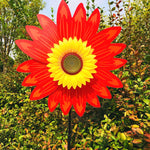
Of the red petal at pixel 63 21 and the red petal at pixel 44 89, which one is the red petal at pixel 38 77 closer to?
the red petal at pixel 44 89

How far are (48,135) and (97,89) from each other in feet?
4.16

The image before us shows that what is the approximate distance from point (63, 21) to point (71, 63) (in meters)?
0.24

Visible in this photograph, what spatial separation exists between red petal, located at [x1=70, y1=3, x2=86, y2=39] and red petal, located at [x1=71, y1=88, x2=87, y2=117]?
298 millimetres

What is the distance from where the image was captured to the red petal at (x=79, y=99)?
724mm

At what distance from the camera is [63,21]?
71cm

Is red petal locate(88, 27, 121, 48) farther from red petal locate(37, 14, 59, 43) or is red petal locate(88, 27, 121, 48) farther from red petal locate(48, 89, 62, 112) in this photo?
red petal locate(48, 89, 62, 112)

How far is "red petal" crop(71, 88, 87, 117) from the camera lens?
28.5 inches

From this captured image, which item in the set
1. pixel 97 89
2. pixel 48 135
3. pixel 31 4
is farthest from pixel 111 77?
pixel 31 4

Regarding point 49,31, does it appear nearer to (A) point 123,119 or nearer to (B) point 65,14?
(B) point 65,14

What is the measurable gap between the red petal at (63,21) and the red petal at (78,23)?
3 cm

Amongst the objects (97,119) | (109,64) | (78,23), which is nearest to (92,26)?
(78,23)

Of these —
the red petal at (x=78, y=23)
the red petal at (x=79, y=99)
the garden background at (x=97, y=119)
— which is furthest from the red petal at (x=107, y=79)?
the garden background at (x=97, y=119)

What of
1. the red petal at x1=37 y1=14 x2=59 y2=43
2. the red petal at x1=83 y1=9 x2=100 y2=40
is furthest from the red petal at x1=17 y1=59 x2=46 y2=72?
the red petal at x1=83 y1=9 x2=100 y2=40

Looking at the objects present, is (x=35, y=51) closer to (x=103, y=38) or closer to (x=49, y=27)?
(x=49, y=27)
